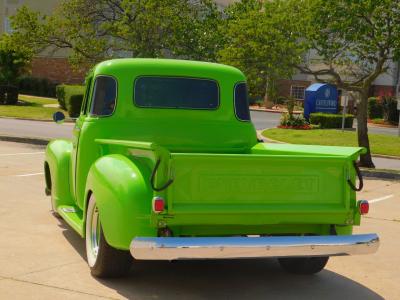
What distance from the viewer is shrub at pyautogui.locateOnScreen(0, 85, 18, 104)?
37125mm

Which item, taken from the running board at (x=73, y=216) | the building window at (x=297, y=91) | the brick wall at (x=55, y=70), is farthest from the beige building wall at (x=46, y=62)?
the running board at (x=73, y=216)

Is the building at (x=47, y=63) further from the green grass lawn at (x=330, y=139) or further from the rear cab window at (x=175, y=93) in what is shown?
the rear cab window at (x=175, y=93)

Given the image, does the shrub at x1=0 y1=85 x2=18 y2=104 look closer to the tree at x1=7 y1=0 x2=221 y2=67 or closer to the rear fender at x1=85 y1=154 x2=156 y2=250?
the tree at x1=7 y1=0 x2=221 y2=67

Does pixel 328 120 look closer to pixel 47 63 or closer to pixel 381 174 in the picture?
pixel 381 174

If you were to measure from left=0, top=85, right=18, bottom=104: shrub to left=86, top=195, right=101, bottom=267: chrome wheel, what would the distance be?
3281 centimetres

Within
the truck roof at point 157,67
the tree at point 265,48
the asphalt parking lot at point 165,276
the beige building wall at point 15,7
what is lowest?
the asphalt parking lot at point 165,276

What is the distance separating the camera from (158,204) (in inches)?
192

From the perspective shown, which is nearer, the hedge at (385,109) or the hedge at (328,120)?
the hedge at (328,120)

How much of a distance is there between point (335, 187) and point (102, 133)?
244 centimetres

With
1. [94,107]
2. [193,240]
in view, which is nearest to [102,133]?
[94,107]

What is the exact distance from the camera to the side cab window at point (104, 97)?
6750 millimetres

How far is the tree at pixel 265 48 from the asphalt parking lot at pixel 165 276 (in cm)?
908

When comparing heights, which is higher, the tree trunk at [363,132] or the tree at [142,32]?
the tree at [142,32]

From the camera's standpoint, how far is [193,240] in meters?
4.79
